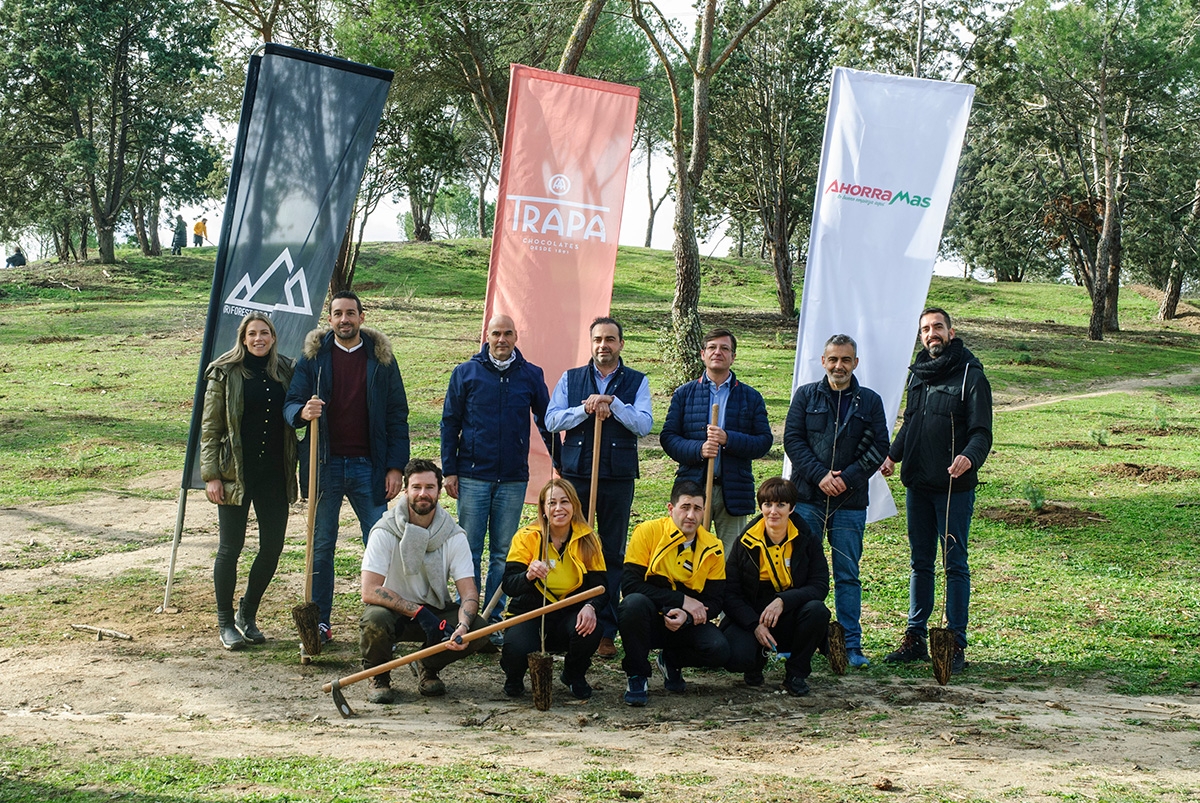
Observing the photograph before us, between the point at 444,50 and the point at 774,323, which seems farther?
the point at 774,323

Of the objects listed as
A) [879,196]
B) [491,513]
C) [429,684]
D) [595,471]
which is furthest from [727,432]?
[879,196]

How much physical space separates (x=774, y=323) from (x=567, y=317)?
63.5 ft

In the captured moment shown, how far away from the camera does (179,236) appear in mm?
39969

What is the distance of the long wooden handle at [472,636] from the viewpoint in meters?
5.23

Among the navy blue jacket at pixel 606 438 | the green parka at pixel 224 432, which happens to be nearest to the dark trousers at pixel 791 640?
the navy blue jacket at pixel 606 438

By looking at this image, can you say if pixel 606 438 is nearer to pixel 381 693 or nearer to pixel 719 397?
pixel 719 397

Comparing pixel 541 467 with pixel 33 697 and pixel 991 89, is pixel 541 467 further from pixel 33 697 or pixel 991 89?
pixel 991 89

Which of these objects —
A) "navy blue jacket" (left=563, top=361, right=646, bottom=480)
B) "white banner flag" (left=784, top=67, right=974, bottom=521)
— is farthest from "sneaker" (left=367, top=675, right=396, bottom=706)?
"white banner flag" (left=784, top=67, right=974, bottom=521)

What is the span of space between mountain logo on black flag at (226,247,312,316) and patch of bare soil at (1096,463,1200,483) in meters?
9.15

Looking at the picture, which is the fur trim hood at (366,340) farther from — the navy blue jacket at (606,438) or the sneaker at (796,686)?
the sneaker at (796,686)

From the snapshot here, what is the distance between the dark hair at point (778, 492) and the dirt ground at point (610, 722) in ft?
3.38

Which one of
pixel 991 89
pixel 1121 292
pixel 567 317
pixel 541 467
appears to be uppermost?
pixel 991 89

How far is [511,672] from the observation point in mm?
5664

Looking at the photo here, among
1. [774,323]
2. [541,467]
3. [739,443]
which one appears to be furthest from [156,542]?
[774,323]
